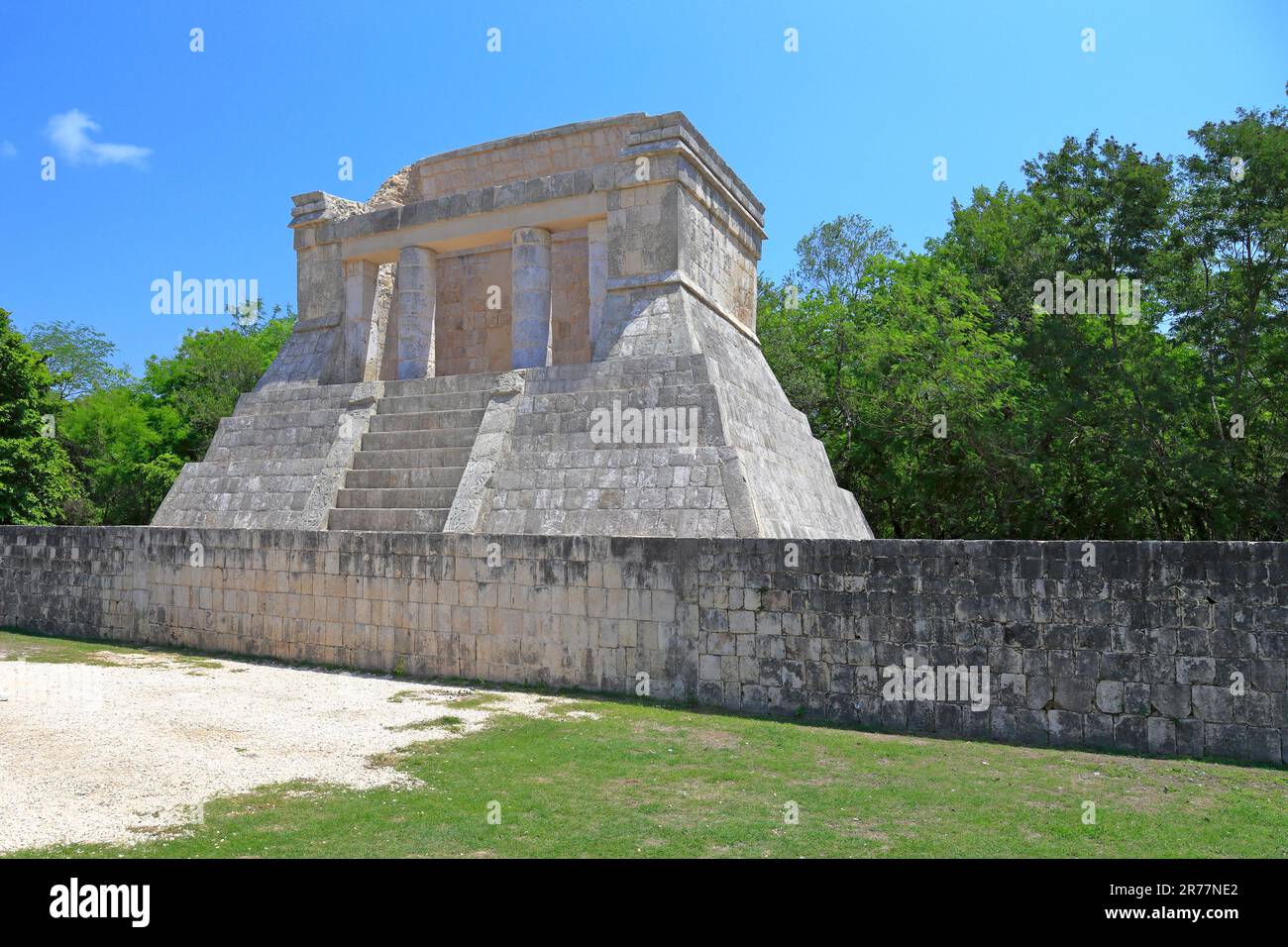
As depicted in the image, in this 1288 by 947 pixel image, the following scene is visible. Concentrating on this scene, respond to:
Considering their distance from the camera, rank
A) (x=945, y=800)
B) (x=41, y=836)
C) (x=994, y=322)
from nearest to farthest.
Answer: (x=41, y=836)
(x=945, y=800)
(x=994, y=322)

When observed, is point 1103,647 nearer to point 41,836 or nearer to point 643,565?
point 643,565

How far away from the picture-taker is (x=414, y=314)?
15.5 metres

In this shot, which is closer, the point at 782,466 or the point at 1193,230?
the point at 782,466

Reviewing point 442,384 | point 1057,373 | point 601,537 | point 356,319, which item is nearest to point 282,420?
point 356,319

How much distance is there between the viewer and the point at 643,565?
943 centimetres

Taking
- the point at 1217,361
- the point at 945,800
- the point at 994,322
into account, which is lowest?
the point at 945,800

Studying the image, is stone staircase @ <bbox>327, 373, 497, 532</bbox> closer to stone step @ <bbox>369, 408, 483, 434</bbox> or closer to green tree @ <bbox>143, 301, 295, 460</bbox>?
stone step @ <bbox>369, 408, 483, 434</bbox>

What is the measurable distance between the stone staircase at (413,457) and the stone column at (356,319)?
1.91 metres

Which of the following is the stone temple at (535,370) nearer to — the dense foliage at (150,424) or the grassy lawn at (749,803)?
the grassy lawn at (749,803)

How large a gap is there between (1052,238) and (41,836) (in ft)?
63.7

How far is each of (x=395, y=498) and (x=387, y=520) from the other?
0.41m

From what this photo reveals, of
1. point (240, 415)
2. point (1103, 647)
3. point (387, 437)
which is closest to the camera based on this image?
point (1103, 647)

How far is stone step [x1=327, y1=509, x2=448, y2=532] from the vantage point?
39.8 ft

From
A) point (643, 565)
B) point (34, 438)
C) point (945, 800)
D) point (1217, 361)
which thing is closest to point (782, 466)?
point (643, 565)
